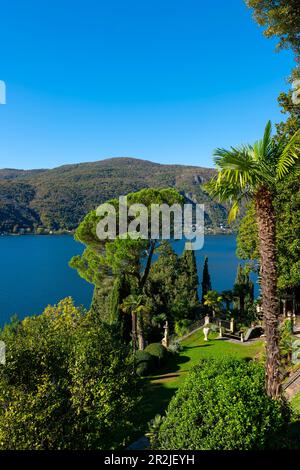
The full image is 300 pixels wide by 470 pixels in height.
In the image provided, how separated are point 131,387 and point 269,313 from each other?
4395 millimetres

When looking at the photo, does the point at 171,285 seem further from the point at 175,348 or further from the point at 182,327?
the point at 175,348

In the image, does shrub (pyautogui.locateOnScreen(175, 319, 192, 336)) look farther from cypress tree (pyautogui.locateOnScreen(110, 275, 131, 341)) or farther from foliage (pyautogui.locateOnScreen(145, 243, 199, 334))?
cypress tree (pyautogui.locateOnScreen(110, 275, 131, 341))

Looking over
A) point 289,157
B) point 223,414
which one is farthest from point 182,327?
point 289,157

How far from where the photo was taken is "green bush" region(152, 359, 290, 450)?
555 cm

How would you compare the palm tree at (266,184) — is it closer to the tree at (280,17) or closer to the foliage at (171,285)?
the tree at (280,17)

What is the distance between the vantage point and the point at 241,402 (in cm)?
580

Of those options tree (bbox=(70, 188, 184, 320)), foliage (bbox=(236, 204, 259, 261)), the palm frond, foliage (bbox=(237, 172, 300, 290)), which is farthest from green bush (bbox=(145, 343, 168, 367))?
the palm frond

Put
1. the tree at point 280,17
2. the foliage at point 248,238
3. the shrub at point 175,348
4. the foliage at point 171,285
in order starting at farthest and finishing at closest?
the foliage at point 171,285, the foliage at point 248,238, the shrub at point 175,348, the tree at point 280,17

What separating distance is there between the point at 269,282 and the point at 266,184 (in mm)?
1891

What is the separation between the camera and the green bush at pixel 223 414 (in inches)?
219

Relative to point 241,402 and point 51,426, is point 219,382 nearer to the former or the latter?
point 241,402

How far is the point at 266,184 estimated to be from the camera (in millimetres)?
6445

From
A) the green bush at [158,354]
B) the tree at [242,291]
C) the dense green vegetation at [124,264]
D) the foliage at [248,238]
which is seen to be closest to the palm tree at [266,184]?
the green bush at [158,354]

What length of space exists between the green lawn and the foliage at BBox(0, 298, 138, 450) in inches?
126
